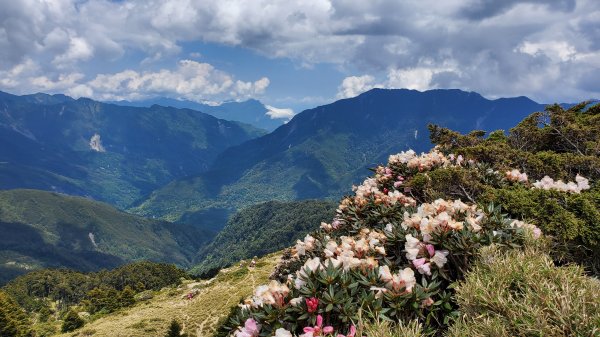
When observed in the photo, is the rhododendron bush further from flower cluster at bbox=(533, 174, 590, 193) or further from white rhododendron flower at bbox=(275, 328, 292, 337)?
flower cluster at bbox=(533, 174, 590, 193)

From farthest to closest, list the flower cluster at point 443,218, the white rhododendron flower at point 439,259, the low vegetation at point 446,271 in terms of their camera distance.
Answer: the flower cluster at point 443,218
the white rhododendron flower at point 439,259
the low vegetation at point 446,271

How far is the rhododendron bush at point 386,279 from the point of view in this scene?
4.34m

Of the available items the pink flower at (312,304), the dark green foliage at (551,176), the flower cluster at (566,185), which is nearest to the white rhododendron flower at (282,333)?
the pink flower at (312,304)

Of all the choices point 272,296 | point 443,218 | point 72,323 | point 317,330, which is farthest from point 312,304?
point 72,323

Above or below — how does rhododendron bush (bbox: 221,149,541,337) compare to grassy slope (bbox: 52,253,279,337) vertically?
above

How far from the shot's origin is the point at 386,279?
15.1ft

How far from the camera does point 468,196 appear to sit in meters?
8.40

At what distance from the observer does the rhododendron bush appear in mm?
4340

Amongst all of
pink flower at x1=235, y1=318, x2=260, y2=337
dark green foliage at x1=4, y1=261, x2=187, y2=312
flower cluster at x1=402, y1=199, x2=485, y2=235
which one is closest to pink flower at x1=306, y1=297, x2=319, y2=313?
pink flower at x1=235, y1=318, x2=260, y2=337

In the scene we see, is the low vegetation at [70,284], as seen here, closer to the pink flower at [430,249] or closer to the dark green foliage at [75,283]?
the dark green foliage at [75,283]

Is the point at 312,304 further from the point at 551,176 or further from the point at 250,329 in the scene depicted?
the point at 551,176

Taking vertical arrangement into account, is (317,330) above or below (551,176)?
above

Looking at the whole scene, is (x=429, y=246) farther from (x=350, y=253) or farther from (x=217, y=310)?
(x=217, y=310)

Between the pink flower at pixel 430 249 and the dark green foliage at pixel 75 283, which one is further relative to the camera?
the dark green foliage at pixel 75 283
